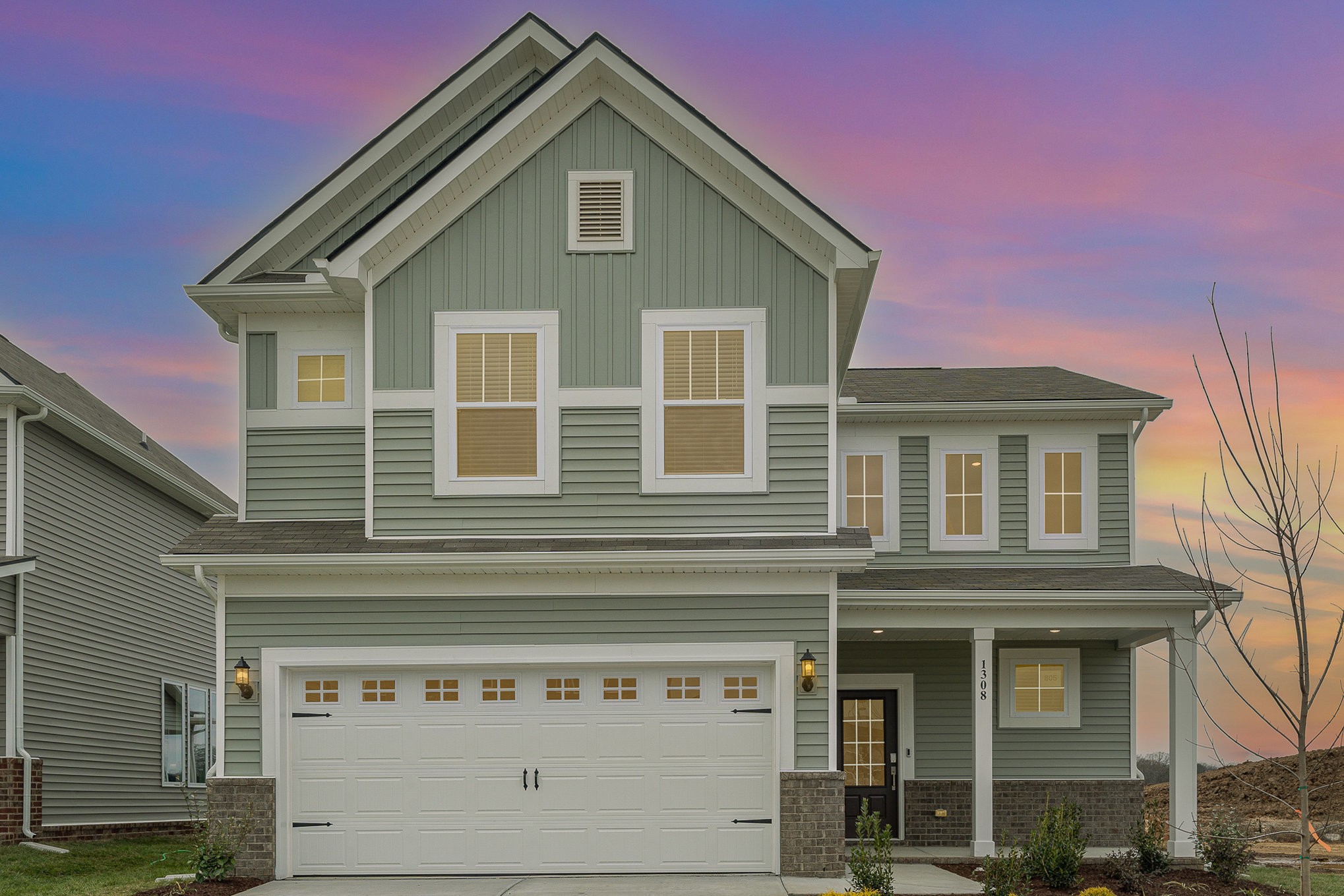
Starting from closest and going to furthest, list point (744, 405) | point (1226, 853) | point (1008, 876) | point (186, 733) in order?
point (1008, 876), point (1226, 853), point (744, 405), point (186, 733)

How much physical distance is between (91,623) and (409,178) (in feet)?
27.1

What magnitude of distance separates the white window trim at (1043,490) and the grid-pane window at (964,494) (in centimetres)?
61

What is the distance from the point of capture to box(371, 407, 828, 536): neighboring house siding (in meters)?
12.3

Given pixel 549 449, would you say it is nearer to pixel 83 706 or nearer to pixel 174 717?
pixel 83 706

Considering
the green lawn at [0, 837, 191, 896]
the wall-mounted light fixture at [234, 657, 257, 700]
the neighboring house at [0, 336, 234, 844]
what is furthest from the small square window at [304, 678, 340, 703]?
the neighboring house at [0, 336, 234, 844]

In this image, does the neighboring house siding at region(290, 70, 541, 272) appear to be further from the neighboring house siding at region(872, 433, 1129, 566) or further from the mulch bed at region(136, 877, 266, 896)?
the neighboring house siding at region(872, 433, 1129, 566)

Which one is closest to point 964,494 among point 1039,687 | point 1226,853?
point 1039,687

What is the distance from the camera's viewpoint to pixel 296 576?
1221cm

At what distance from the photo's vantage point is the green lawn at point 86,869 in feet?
40.2

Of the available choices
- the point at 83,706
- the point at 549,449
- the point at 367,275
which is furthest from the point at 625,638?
the point at 83,706

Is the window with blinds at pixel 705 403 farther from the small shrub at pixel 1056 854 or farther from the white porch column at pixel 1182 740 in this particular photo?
the white porch column at pixel 1182 740

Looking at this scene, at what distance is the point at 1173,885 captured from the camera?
1186cm

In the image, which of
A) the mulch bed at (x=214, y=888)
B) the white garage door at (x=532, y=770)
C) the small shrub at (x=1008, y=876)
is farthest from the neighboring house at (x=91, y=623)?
the small shrub at (x=1008, y=876)

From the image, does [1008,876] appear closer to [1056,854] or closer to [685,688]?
[1056,854]
